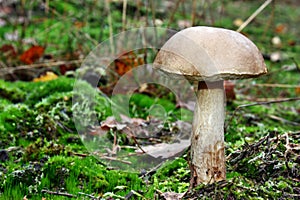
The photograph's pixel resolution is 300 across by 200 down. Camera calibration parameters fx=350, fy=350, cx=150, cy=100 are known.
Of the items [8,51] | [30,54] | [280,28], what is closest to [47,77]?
[30,54]

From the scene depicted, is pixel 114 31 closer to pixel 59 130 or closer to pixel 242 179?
pixel 59 130

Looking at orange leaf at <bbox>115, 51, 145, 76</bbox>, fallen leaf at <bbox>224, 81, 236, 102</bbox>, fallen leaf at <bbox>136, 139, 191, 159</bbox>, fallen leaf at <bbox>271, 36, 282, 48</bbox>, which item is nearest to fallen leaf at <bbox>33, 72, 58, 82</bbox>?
orange leaf at <bbox>115, 51, 145, 76</bbox>

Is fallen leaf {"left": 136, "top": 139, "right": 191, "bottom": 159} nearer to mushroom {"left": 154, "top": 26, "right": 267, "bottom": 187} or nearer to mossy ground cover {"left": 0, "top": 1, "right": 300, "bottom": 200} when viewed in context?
mossy ground cover {"left": 0, "top": 1, "right": 300, "bottom": 200}

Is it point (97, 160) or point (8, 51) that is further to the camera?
point (8, 51)

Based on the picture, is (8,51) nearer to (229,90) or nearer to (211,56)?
(229,90)

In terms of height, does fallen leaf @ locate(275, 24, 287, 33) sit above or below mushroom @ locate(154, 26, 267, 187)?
above

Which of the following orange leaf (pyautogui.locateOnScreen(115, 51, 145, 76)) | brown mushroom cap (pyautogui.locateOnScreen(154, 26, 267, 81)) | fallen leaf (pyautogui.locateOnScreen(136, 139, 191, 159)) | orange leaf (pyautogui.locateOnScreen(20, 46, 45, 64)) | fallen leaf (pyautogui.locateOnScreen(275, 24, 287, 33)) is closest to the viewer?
brown mushroom cap (pyautogui.locateOnScreen(154, 26, 267, 81))
